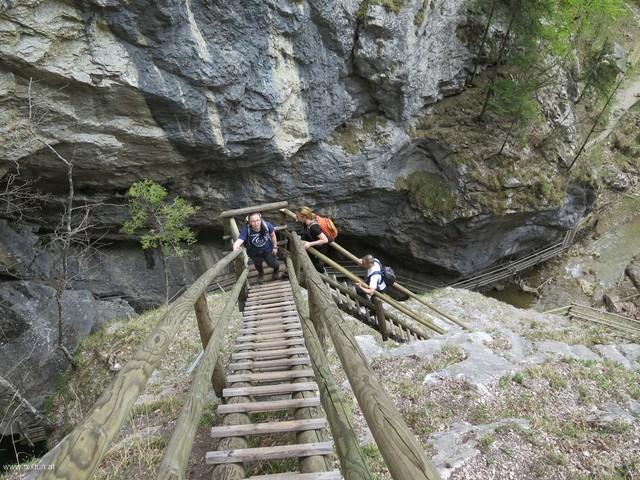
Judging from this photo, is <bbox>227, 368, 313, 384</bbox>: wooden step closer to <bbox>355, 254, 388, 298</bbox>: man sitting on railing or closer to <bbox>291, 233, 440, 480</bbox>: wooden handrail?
<bbox>291, 233, 440, 480</bbox>: wooden handrail

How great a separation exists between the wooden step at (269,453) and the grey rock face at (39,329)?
833cm

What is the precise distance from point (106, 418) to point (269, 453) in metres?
1.28

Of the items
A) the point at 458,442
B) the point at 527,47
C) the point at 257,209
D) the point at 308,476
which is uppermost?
the point at 527,47

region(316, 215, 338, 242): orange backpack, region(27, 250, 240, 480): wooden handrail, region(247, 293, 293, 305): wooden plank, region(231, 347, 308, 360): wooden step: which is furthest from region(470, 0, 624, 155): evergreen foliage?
region(27, 250, 240, 480): wooden handrail

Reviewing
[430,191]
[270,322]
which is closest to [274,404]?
[270,322]

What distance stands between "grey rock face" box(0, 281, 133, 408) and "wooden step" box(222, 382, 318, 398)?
7685mm

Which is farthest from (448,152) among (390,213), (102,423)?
(102,423)

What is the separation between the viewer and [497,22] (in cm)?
1538

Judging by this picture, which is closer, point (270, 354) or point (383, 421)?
point (383, 421)

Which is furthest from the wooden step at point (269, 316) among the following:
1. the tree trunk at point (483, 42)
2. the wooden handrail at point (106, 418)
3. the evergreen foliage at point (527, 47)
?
the tree trunk at point (483, 42)

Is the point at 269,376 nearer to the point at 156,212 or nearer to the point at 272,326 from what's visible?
the point at 272,326

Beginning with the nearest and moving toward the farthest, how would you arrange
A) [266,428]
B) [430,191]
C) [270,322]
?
[266,428]
[270,322]
[430,191]

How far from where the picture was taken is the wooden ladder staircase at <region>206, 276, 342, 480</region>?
2.53 metres

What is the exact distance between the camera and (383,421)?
150 centimetres
